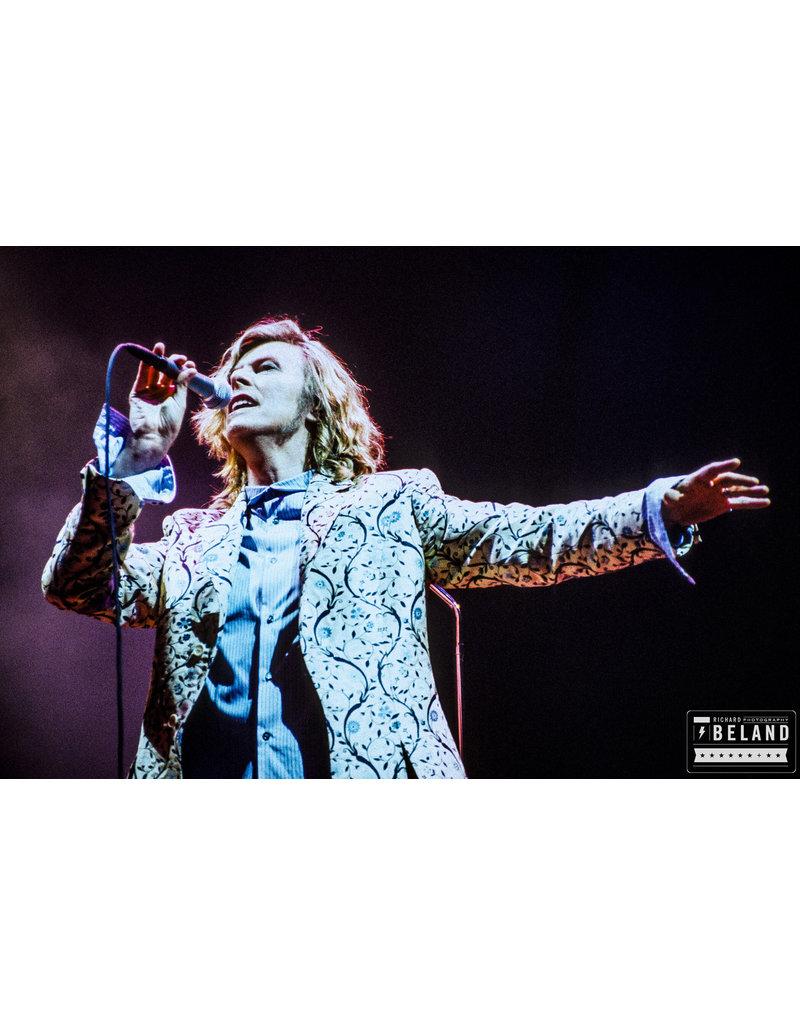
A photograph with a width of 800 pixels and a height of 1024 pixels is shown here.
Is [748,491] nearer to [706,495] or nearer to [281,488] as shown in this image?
[706,495]

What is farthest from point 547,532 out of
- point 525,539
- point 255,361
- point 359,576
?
point 255,361

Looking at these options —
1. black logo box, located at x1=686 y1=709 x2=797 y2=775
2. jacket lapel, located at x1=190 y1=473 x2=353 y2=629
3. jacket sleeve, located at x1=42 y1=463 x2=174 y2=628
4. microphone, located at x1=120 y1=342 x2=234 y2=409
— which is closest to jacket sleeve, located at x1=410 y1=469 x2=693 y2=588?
jacket lapel, located at x1=190 y1=473 x2=353 y2=629

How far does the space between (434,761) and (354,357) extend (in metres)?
1.34

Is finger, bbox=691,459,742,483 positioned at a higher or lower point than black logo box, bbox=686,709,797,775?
higher

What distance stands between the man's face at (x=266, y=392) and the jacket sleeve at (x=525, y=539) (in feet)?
1.58

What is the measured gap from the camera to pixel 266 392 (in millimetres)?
3014

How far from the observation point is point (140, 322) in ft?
10.0

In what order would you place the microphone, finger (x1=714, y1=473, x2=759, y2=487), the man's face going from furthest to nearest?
the man's face, the microphone, finger (x1=714, y1=473, x2=759, y2=487)

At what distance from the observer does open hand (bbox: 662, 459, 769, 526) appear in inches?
111

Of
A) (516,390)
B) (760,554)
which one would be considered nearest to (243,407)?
(516,390)

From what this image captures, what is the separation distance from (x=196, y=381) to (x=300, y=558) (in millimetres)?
665

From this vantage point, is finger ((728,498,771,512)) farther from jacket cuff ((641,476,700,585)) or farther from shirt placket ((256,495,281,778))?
shirt placket ((256,495,281,778))

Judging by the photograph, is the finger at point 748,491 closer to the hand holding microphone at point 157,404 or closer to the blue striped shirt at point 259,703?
the blue striped shirt at point 259,703

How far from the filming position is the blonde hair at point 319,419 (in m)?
3.01
